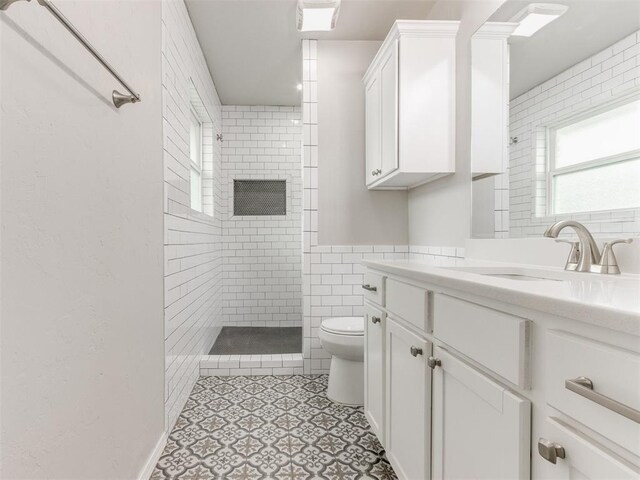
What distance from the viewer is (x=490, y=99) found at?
1741 millimetres

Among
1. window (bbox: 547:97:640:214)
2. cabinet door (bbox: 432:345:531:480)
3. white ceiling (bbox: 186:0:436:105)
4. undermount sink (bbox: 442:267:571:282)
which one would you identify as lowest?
cabinet door (bbox: 432:345:531:480)

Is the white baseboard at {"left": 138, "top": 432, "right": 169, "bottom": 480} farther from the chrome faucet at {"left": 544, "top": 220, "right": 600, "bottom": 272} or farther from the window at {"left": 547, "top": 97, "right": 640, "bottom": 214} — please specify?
the window at {"left": 547, "top": 97, "right": 640, "bottom": 214}

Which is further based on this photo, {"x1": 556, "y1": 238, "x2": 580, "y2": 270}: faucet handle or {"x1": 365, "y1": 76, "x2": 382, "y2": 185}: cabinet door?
{"x1": 365, "y1": 76, "x2": 382, "y2": 185}: cabinet door

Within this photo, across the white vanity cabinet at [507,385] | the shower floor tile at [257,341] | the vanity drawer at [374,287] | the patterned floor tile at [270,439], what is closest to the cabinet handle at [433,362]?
the white vanity cabinet at [507,385]

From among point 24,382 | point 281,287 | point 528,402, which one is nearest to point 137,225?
point 24,382

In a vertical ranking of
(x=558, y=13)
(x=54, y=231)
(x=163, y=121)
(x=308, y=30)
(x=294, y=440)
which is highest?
(x=308, y=30)

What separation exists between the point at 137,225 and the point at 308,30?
1.82m

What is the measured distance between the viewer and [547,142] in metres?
1.36

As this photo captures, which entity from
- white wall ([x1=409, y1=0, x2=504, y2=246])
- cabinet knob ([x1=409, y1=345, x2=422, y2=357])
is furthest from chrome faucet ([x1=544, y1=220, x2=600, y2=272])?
white wall ([x1=409, y1=0, x2=504, y2=246])

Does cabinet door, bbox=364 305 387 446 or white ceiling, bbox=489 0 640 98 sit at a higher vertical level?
white ceiling, bbox=489 0 640 98

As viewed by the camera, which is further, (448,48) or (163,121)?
(448,48)

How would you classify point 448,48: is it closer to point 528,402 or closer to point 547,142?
point 547,142

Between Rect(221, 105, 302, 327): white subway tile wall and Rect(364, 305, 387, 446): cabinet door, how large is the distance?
8.02ft

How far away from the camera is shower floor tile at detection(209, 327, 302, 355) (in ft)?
10.4
